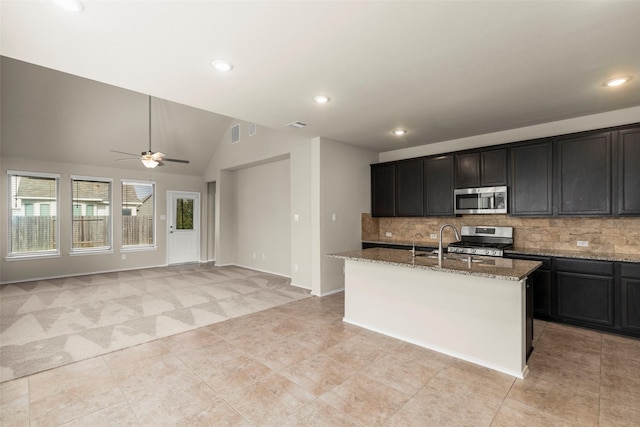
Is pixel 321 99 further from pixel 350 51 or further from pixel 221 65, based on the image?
pixel 221 65

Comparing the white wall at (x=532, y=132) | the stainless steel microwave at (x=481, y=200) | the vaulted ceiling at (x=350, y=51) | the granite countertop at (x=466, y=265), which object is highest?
the vaulted ceiling at (x=350, y=51)

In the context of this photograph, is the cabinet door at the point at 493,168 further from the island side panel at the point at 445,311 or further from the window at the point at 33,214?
the window at the point at 33,214

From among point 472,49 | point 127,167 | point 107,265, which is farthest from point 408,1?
point 107,265

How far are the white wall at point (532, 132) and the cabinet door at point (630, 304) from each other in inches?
79.1

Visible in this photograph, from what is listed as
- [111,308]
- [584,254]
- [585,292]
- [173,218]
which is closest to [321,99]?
[584,254]

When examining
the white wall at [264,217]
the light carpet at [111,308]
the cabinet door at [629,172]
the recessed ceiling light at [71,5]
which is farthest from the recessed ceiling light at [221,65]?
the cabinet door at [629,172]

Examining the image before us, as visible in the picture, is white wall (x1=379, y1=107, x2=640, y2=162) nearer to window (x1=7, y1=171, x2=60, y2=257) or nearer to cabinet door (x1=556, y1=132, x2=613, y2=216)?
cabinet door (x1=556, y1=132, x2=613, y2=216)

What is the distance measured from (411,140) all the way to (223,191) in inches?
198

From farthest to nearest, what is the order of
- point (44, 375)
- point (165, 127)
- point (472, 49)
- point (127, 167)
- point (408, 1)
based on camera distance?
point (127, 167), point (165, 127), point (44, 375), point (472, 49), point (408, 1)

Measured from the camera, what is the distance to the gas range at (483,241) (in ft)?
13.7

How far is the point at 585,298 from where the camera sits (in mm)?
3479

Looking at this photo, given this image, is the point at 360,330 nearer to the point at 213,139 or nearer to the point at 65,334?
the point at 65,334

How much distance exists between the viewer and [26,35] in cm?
213

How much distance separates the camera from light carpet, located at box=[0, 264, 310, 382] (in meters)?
3.06
